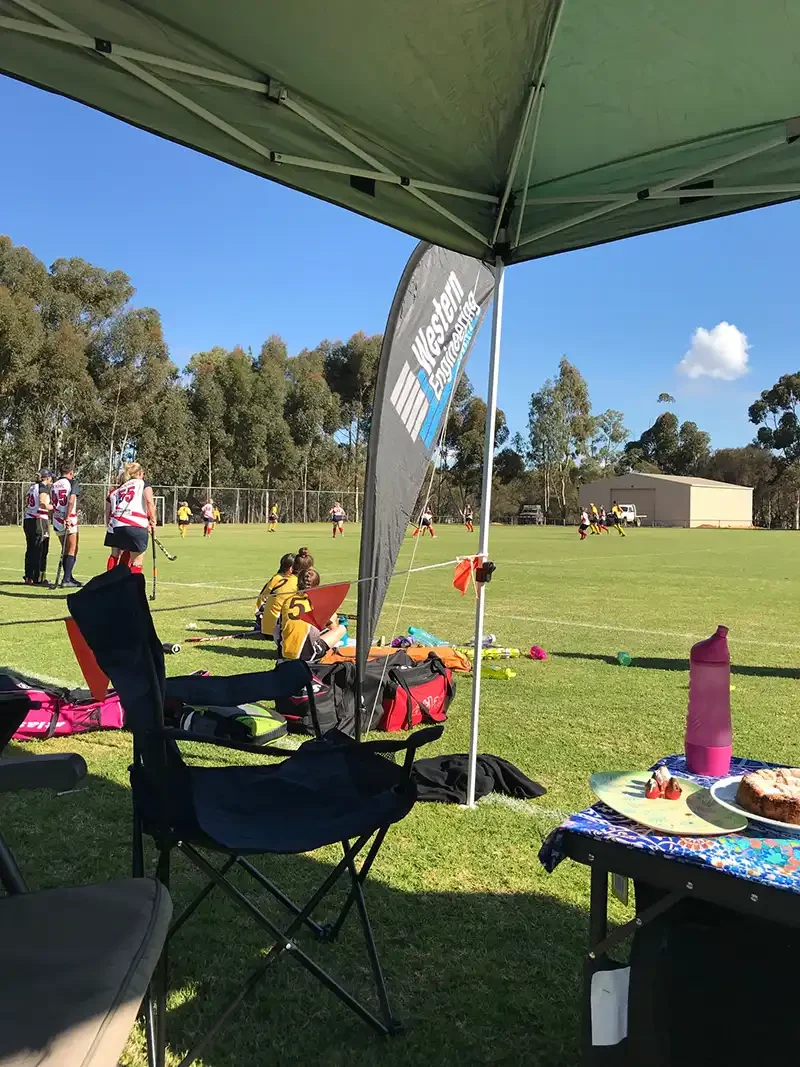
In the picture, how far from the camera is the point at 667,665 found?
677 cm

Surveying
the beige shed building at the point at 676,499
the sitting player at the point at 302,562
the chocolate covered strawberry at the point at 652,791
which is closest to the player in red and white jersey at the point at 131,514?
the sitting player at the point at 302,562


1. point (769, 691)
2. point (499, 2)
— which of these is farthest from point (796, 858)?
point (769, 691)

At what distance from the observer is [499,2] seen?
90.2 inches

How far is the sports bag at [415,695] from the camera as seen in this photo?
4746mm

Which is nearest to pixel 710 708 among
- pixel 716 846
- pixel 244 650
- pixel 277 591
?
pixel 716 846

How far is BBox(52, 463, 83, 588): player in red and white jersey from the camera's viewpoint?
11.8 m

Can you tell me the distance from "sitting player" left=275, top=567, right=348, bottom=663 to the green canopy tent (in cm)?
220

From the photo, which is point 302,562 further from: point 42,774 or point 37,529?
point 37,529

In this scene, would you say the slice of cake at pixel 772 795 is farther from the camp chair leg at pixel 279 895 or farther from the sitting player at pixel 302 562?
the sitting player at pixel 302 562

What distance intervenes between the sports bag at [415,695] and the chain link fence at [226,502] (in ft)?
110

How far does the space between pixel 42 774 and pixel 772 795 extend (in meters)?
1.62

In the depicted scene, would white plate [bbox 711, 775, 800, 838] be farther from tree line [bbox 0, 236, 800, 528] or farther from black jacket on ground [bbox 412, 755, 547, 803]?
tree line [bbox 0, 236, 800, 528]

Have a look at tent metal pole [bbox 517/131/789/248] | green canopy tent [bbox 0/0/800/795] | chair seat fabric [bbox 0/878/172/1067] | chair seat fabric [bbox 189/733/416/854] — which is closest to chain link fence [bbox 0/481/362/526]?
tent metal pole [bbox 517/131/789/248]

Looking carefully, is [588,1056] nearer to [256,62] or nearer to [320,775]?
[320,775]
